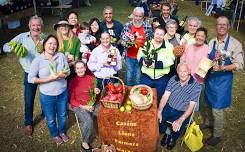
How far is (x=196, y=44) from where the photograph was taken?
5.03 metres

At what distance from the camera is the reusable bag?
481 cm

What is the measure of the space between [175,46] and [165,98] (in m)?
1.17

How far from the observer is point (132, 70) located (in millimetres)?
6441

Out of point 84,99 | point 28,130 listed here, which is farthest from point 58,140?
point 84,99

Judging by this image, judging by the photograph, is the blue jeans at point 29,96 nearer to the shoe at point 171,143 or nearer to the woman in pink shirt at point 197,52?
the shoe at point 171,143

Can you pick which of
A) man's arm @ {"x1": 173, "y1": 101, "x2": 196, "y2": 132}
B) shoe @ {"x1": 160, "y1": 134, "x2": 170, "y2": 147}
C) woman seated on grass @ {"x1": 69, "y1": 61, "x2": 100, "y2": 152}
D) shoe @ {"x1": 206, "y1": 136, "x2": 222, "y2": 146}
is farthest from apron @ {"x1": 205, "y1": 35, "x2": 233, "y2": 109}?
woman seated on grass @ {"x1": 69, "y1": 61, "x2": 100, "y2": 152}

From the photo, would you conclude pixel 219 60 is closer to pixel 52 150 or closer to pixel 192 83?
pixel 192 83

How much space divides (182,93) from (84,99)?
1.84 metres

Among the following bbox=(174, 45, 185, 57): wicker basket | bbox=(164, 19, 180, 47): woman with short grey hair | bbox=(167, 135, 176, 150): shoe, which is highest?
bbox=(164, 19, 180, 47): woman with short grey hair

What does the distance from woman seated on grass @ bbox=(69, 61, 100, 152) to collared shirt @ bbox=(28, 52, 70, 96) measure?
0.94 feet

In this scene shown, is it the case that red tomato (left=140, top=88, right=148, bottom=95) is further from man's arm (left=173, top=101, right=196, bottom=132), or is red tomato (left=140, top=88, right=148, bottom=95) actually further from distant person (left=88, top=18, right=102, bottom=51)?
distant person (left=88, top=18, right=102, bottom=51)

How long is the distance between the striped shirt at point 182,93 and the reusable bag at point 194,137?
0.37m

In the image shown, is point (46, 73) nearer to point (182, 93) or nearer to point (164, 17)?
point (182, 93)

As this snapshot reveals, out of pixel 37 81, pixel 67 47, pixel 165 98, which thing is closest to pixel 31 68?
pixel 37 81
